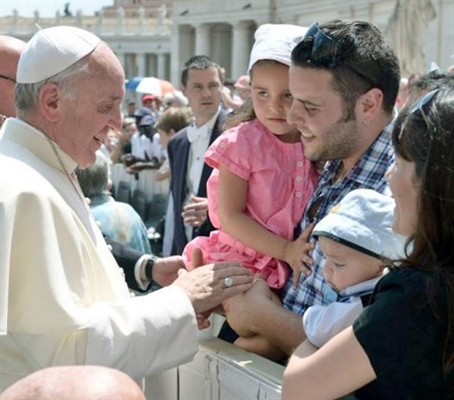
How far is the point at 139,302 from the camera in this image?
2.55 m

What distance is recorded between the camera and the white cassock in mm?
2371

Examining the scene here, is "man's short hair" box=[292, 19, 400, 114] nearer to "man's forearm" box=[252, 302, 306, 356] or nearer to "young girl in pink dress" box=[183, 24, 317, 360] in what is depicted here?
"young girl in pink dress" box=[183, 24, 317, 360]

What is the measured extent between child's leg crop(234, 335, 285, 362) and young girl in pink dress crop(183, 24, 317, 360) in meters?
0.22

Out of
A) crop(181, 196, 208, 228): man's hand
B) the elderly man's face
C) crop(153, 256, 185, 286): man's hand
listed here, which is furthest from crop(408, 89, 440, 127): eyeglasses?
crop(181, 196, 208, 228): man's hand

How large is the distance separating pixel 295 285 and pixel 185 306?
0.37m

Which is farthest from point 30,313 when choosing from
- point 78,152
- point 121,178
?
point 121,178

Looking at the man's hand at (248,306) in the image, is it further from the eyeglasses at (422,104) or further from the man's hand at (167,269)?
the eyeglasses at (422,104)

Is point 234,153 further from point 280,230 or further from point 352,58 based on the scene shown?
point 352,58

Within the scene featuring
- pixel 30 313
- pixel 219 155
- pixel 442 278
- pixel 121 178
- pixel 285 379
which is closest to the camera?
pixel 442 278

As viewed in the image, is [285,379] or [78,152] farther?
[78,152]

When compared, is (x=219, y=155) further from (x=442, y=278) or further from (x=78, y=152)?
→ (x=442, y=278)

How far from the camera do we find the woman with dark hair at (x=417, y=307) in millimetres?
1705

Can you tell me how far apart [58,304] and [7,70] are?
1.68m

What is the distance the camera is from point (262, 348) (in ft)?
9.07
